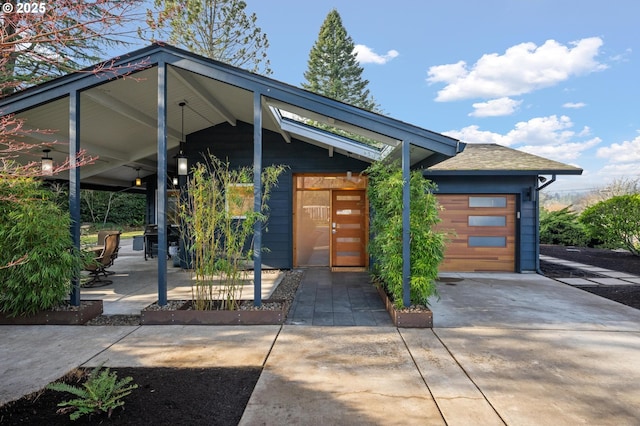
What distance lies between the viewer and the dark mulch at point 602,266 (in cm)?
544

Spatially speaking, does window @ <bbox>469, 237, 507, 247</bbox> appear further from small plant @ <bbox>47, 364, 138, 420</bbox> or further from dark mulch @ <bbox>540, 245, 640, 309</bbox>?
small plant @ <bbox>47, 364, 138, 420</bbox>

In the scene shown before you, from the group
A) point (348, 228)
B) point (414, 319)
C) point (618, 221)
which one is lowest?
point (414, 319)

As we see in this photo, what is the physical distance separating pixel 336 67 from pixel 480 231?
19.3m

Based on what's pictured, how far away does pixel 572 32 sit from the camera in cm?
1398

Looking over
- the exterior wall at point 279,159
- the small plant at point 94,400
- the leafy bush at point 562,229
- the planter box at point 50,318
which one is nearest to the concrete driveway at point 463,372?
the small plant at point 94,400

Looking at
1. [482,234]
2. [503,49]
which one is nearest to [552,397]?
[482,234]

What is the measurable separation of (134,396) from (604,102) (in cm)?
2924

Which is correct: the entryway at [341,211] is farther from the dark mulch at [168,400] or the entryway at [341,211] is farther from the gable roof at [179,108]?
the dark mulch at [168,400]

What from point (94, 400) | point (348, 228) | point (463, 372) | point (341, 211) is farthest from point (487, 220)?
point (94, 400)

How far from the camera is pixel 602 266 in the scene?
26.7 feet

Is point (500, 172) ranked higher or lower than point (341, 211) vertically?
higher

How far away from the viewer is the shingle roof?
23.0ft

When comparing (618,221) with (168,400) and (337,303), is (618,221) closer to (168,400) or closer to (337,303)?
(337,303)

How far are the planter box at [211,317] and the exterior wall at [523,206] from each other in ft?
17.4
